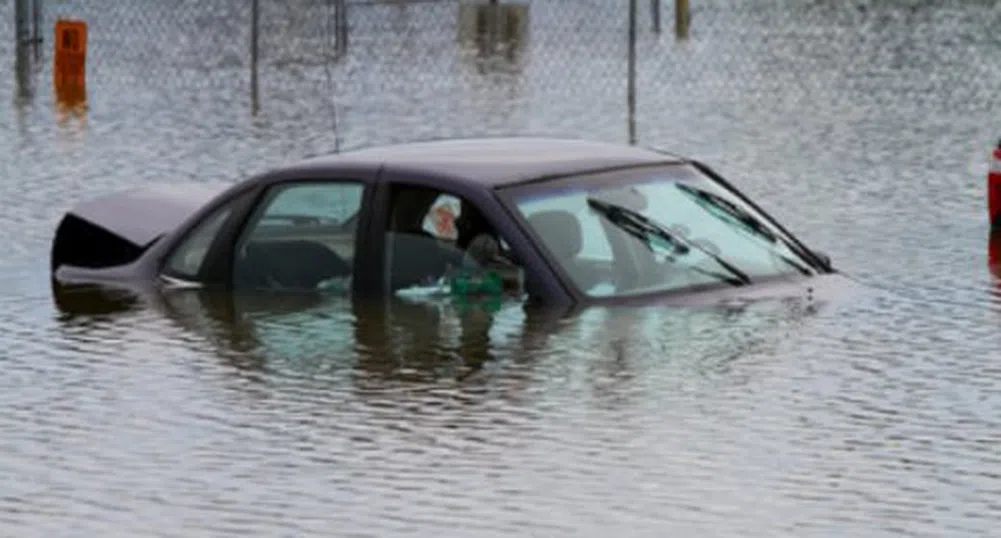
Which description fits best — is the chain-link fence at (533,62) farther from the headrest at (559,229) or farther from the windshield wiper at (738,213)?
the headrest at (559,229)

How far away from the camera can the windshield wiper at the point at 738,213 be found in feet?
52.6

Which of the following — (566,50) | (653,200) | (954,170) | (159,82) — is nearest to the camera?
(653,200)

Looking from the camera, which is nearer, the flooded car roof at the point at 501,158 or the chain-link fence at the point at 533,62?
the flooded car roof at the point at 501,158

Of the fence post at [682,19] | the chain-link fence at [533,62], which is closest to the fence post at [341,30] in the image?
the chain-link fence at [533,62]

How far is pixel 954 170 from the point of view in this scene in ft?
83.7

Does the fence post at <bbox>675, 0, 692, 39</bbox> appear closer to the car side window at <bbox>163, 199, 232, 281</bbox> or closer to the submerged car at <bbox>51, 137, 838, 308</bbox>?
the car side window at <bbox>163, 199, 232, 281</bbox>

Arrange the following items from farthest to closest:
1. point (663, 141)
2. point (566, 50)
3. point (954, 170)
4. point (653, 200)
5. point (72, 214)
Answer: point (566, 50) < point (663, 141) < point (954, 170) < point (72, 214) < point (653, 200)

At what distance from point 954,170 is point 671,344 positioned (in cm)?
1108

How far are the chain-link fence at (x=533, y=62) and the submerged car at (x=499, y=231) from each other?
8.82 metres

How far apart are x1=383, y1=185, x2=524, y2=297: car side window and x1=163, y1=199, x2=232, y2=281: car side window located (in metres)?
1.09

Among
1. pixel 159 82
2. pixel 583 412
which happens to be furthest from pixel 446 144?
pixel 159 82

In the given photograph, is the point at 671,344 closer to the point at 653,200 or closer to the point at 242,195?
the point at 653,200

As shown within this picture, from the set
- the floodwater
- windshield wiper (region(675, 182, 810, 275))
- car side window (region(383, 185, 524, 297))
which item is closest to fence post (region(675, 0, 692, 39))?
the floodwater

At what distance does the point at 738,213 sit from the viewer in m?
16.1
